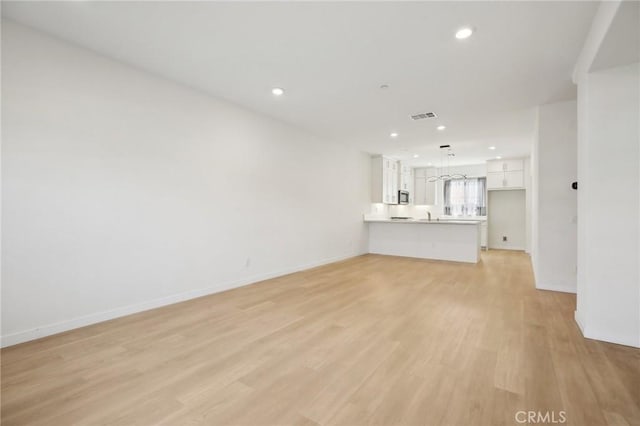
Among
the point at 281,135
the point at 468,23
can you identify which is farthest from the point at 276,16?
the point at 281,135

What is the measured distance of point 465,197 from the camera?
9.76 m

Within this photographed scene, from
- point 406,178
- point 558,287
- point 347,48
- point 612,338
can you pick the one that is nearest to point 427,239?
point 558,287

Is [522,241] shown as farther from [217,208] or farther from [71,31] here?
[71,31]

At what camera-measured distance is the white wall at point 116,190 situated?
2.57m

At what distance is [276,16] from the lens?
7.91 ft

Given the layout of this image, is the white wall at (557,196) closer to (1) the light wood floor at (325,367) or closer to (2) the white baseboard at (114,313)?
(1) the light wood floor at (325,367)

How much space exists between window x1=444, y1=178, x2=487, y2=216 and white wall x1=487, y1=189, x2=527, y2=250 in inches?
12.3

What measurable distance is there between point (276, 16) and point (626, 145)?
3232 millimetres

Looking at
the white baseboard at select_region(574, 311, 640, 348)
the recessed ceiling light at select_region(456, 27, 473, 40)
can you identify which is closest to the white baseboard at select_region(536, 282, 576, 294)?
the white baseboard at select_region(574, 311, 640, 348)

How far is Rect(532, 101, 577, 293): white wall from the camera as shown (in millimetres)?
4156

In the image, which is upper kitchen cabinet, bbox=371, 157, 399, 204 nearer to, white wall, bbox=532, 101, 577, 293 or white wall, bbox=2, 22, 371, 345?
white wall, bbox=2, 22, 371, 345

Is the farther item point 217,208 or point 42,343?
point 217,208

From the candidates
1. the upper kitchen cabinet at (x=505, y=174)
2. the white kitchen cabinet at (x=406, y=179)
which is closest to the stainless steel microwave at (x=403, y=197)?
the white kitchen cabinet at (x=406, y=179)

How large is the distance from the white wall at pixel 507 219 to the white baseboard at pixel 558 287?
193 inches
